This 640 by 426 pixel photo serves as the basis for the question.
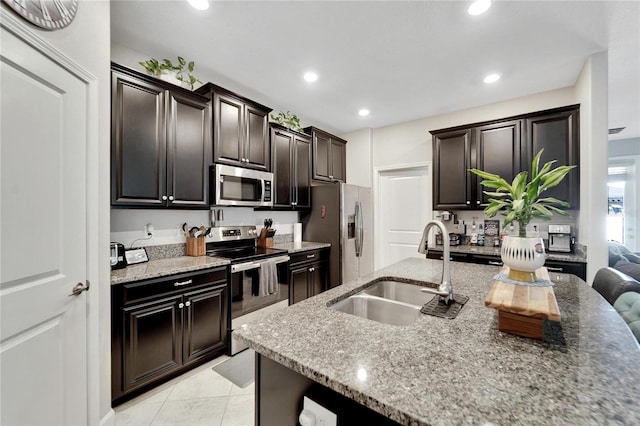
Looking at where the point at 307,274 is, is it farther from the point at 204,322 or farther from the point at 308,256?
the point at 204,322

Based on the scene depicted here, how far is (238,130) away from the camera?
2.81 meters

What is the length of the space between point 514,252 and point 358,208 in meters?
2.92

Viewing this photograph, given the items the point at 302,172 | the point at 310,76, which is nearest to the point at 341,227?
the point at 302,172

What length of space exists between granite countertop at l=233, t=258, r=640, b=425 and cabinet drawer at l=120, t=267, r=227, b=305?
126cm

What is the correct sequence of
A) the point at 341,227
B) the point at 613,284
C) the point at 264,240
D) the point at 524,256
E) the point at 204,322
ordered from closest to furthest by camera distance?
the point at 524,256, the point at 613,284, the point at 204,322, the point at 264,240, the point at 341,227

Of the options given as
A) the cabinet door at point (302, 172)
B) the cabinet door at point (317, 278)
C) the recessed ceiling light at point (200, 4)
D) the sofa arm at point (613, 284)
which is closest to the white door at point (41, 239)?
the recessed ceiling light at point (200, 4)

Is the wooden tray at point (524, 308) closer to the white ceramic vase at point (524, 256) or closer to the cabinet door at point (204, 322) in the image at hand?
the white ceramic vase at point (524, 256)

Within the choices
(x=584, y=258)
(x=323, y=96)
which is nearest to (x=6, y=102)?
(x=323, y=96)

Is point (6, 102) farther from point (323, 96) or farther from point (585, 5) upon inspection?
point (585, 5)

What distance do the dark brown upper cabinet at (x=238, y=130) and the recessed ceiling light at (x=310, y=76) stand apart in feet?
1.96

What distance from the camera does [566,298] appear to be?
1.27m

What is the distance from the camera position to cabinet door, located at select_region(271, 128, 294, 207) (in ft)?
10.8

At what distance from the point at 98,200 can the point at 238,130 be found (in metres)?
1.57

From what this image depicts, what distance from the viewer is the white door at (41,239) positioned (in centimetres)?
108
